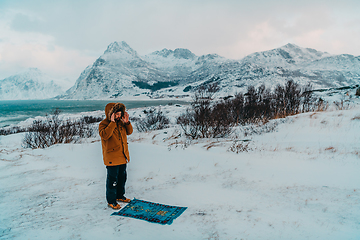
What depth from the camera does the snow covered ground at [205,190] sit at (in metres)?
2.47

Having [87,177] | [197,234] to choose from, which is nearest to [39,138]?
[87,177]

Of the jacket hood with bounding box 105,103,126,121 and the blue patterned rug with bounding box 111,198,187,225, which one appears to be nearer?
the blue patterned rug with bounding box 111,198,187,225

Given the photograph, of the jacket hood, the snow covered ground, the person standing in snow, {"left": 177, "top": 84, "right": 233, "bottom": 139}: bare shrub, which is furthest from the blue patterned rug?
{"left": 177, "top": 84, "right": 233, "bottom": 139}: bare shrub

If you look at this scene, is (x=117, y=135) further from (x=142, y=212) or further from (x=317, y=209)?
(x=317, y=209)

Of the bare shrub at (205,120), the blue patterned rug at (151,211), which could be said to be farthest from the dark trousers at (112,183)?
the bare shrub at (205,120)

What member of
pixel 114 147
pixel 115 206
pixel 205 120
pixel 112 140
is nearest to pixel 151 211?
pixel 115 206

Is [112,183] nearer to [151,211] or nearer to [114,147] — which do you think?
[114,147]

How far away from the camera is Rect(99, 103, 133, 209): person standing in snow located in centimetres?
297

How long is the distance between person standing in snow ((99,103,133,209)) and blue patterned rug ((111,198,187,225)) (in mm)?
209

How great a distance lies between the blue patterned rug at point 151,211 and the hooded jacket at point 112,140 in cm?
77

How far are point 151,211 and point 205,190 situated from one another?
128 centimetres

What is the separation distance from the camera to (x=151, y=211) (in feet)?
9.62

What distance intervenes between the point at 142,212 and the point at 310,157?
446cm

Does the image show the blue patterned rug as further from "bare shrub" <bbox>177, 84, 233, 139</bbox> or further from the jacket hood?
"bare shrub" <bbox>177, 84, 233, 139</bbox>
